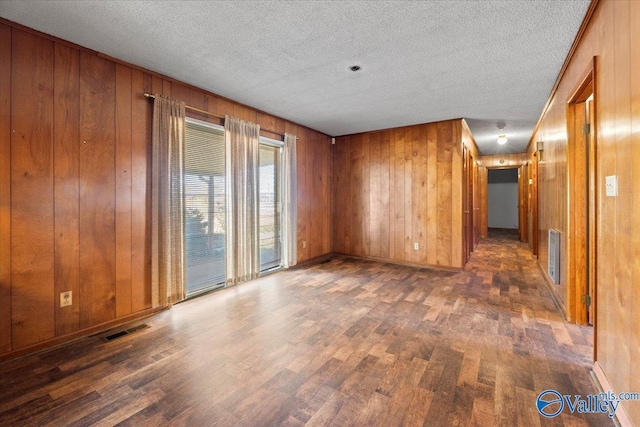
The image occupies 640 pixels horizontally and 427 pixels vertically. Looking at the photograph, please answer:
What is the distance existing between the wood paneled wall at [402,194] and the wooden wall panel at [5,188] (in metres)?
4.64

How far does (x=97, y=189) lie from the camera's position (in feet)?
8.26

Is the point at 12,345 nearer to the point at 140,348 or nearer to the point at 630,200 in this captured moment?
the point at 140,348

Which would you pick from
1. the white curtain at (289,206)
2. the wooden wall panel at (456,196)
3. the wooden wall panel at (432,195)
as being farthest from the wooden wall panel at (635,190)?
the white curtain at (289,206)

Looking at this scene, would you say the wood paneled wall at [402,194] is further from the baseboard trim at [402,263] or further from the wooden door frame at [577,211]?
the wooden door frame at [577,211]

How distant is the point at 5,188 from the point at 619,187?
3.92 meters

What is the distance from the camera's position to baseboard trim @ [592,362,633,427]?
1.38 meters

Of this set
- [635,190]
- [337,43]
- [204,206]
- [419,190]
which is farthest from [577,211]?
[204,206]

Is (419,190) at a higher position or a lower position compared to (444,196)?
higher

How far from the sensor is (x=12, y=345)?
2.09 meters

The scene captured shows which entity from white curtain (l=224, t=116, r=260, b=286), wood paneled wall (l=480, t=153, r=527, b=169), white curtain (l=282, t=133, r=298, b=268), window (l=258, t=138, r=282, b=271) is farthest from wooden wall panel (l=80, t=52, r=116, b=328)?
wood paneled wall (l=480, t=153, r=527, b=169)

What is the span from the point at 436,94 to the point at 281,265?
3381 millimetres

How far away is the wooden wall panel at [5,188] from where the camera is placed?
2033 millimetres

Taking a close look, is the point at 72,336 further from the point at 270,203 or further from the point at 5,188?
the point at 270,203

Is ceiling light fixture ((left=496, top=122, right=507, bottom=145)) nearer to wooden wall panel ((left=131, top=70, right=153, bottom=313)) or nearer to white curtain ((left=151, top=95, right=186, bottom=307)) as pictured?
white curtain ((left=151, top=95, right=186, bottom=307))
